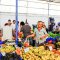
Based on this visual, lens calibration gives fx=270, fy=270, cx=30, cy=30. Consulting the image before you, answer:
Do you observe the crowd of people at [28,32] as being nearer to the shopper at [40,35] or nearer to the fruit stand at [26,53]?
the shopper at [40,35]

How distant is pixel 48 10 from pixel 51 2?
49 centimetres

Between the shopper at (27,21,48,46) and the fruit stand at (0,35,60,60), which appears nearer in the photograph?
the fruit stand at (0,35,60,60)

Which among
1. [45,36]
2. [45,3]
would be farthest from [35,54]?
[45,3]

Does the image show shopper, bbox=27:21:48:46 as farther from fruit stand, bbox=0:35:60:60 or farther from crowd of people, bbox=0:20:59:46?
fruit stand, bbox=0:35:60:60

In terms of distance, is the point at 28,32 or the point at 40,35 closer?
the point at 40,35

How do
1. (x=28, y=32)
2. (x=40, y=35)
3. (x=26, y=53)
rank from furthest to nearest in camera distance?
(x=28, y=32) < (x=40, y=35) < (x=26, y=53)

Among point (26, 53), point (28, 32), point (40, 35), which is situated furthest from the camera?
point (28, 32)

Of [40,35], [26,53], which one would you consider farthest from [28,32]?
[26,53]

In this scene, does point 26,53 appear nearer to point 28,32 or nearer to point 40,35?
point 40,35

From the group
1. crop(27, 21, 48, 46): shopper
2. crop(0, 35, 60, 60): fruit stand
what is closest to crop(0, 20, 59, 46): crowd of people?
crop(27, 21, 48, 46): shopper

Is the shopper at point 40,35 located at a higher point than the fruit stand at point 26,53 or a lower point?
higher

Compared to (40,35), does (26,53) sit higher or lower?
lower

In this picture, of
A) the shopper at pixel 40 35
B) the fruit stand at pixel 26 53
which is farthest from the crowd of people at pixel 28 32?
the fruit stand at pixel 26 53

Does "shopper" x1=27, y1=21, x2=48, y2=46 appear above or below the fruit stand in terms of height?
above
